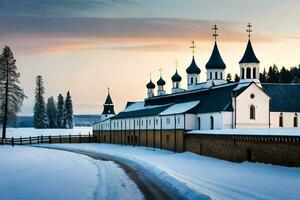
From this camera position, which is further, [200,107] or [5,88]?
[5,88]

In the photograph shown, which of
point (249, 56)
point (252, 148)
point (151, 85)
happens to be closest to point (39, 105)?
point (151, 85)

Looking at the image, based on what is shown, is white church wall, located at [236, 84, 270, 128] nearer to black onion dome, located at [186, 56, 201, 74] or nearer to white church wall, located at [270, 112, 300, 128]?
white church wall, located at [270, 112, 300, 128]

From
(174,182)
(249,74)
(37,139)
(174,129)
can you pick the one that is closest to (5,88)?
(37,139)

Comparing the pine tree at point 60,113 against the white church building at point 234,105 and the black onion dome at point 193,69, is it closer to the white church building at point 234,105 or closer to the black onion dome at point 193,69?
the black onion dome at point 193,69

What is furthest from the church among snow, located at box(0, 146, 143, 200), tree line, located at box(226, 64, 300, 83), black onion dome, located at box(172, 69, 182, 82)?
tree line, located at box(226, 64, 300, 83)

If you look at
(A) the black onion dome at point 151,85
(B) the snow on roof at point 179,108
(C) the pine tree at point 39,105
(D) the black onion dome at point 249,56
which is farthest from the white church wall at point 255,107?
(C) the pine tree at point 39,105

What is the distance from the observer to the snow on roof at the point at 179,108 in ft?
225

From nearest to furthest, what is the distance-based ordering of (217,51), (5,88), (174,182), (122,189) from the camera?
(122,189), (174,182), (217,51), (5,88)

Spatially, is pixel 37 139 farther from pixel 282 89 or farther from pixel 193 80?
pixel 282 89

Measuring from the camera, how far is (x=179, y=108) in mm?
71688

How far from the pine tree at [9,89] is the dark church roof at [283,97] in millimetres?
40736

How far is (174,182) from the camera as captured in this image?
94.5ft

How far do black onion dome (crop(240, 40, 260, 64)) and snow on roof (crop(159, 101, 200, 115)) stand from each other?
9.97 meters

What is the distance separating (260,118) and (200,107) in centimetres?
931
